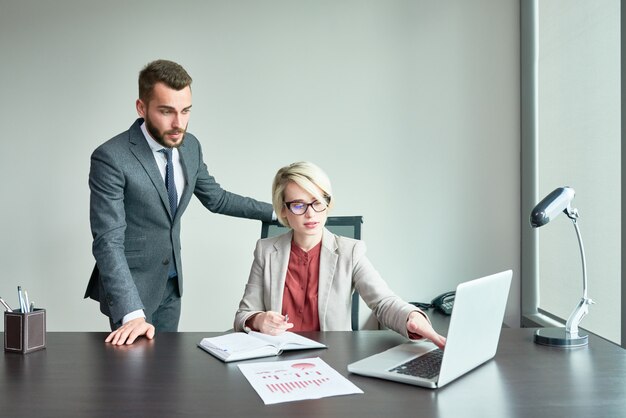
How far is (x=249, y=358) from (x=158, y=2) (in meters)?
2.69

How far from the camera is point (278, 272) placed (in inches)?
90.4

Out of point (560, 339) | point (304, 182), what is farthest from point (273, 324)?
point (560, 339)

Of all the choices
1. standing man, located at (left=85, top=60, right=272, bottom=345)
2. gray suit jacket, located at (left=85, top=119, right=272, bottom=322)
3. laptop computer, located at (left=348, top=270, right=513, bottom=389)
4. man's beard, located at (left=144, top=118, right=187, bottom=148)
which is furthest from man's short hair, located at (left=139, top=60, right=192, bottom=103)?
laptop computer, located at (left=348, top=270, right=513, bottom=389)

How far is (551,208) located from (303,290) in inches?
35.5

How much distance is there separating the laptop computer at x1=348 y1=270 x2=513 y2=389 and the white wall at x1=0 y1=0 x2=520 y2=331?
207cm

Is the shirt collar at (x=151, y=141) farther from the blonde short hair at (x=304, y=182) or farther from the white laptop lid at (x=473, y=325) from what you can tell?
the white laptop lid at (x=473, y=325)

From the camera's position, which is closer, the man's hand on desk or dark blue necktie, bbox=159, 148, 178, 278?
the man's hand on desk

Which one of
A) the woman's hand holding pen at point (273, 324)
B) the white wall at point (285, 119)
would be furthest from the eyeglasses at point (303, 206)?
the white wall at point (285, 119)

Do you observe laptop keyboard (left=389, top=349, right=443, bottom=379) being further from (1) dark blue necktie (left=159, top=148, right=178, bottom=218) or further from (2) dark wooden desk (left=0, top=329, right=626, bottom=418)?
(1) dark blue necktie (left=159, top=148, right=178, bottom=218)

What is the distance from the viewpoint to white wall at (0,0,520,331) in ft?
12.2

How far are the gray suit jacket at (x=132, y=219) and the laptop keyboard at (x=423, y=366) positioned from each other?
1052mm

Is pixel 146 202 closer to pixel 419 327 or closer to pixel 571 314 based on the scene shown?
pixel 419 327

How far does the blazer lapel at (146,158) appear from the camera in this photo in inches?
98.3

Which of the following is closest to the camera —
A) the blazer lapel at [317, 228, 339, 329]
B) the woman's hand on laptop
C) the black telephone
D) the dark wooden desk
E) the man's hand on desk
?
the dark wooden desk
